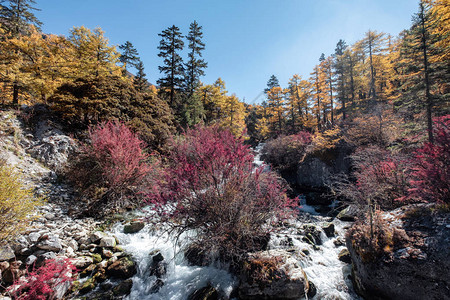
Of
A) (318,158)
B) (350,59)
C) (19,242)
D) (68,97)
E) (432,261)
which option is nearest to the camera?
(432,261)

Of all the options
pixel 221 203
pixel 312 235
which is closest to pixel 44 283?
pixel 221 203

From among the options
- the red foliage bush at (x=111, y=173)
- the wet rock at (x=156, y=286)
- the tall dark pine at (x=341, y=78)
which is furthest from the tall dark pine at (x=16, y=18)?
the tall dark pine at (x=341, y=78)

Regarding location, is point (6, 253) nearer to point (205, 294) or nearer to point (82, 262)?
point (82, 262)

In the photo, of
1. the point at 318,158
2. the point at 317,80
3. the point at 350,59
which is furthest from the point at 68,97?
the point at 350,59

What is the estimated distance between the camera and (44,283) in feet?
10.3

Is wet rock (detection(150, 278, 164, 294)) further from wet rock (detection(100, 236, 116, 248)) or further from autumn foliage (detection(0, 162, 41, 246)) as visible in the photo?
autumn foliage (detection(0, 162, 41, 246))

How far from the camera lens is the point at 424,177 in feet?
13.8

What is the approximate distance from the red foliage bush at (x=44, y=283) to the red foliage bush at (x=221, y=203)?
2255 mm

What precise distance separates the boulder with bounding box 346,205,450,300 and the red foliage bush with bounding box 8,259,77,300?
6397mm

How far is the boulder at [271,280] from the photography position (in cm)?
371

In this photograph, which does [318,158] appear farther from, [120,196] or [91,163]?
[91,163]

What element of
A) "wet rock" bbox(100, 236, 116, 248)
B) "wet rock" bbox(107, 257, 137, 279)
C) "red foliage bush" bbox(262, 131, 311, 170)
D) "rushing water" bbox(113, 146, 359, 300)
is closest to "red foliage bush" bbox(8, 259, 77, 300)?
"wet rock" bbox(107, 257, 137, 279)

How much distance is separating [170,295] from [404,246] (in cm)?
528

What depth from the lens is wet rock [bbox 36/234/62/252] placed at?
4.10 meters
